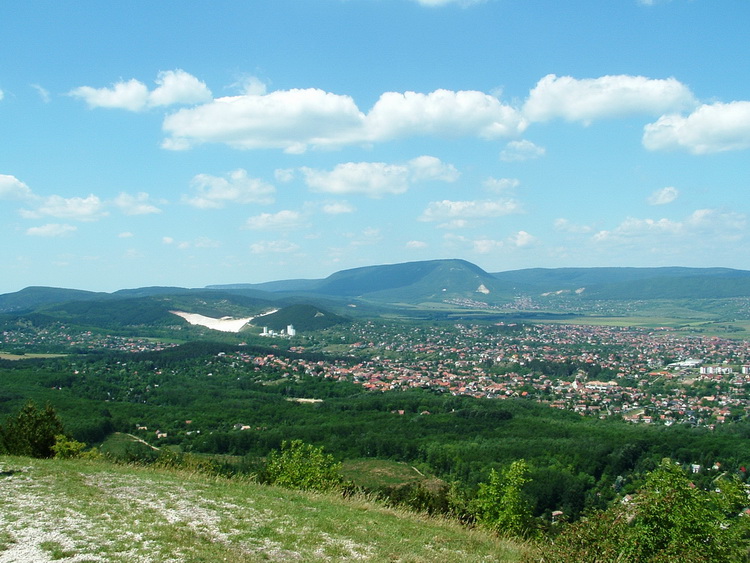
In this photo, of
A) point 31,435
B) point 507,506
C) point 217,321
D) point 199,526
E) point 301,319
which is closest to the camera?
point 199,526

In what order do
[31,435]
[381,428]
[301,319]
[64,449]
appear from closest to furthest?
[31,435] < [64,449] < [381,428] < [301,319]

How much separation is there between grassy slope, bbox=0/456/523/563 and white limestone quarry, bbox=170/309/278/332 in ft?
428

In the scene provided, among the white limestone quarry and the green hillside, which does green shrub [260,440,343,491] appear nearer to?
the green hillside

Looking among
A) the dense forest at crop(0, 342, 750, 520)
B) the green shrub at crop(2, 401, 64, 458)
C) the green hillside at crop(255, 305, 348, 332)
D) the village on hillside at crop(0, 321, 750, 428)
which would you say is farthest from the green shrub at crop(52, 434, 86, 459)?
the green hillside at crop(255, 305, 348, 332)

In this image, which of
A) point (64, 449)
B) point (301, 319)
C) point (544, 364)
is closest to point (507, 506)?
point (64, 449)

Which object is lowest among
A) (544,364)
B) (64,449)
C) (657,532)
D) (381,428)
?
(544,364)

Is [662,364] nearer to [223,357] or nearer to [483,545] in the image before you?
[223,357]

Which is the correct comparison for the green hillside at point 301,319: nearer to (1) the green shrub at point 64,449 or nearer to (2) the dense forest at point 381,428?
(2) the dense forest at point 381,428

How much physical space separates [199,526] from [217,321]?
150 meters

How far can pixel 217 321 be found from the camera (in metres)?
153

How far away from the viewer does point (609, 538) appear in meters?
6.82

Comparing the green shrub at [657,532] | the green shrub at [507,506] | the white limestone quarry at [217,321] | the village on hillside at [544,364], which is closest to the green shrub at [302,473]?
the green shrub at [507,506]

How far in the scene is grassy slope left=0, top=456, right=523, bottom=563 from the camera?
292 inches

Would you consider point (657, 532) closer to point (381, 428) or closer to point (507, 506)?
point (507, 506)
